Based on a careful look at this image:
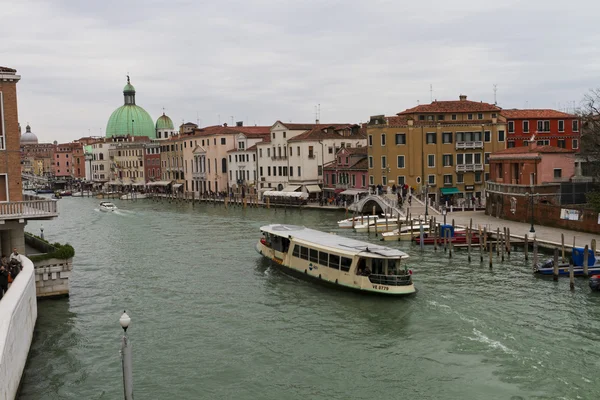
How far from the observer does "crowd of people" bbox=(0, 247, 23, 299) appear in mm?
17391

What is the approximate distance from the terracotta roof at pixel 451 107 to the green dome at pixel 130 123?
260ft

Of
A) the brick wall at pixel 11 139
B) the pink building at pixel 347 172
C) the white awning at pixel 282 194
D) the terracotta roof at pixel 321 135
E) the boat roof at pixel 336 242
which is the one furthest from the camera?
the terracotta roof at pixel 321 135

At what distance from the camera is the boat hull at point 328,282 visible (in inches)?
906

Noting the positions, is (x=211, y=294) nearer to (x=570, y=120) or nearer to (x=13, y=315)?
(x=13, y=315)

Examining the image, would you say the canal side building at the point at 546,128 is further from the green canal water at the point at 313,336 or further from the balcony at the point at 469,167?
the green canal water at the point at 313,336

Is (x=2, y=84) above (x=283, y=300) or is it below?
above

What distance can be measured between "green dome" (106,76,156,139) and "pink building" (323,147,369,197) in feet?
223

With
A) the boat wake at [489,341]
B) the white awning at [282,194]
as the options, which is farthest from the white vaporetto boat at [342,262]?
the white awning at [282,194]

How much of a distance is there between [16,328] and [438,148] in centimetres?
4287

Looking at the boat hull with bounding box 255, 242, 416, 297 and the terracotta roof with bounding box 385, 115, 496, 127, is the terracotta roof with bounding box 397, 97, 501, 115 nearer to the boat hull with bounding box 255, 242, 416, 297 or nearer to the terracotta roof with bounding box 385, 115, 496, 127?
the terracotta roof with bounding box 385, 115, 496, 127

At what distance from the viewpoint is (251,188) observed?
75625 mm

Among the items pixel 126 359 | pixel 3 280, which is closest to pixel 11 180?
pixel 3 280

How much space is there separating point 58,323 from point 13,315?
21.7 ft

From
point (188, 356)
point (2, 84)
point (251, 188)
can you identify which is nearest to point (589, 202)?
point (188, 356)
